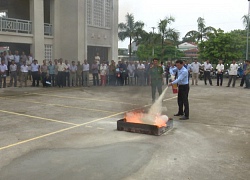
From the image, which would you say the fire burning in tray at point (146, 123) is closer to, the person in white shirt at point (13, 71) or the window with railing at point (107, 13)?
the person in white shirt at point (13, 71)

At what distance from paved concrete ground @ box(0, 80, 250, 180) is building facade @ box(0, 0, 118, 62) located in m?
12.0

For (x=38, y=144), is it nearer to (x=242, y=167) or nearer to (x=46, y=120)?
(x=46, y=120)

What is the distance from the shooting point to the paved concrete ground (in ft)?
15.7

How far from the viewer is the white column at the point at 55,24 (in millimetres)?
23547

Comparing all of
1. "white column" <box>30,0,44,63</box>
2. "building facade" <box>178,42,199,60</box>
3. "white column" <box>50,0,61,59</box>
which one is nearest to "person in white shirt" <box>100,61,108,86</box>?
"white column" <box>30,0,44,63</box>

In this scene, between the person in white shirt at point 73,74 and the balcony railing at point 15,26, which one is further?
the balcony railing at point 15,26

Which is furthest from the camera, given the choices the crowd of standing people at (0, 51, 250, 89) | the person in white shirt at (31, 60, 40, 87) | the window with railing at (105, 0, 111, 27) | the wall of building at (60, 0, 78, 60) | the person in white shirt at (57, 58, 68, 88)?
the window with railing at (105, 0, 111, 27)

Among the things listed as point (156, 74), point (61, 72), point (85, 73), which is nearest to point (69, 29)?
point (85, 73)

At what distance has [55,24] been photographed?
77.8 ft

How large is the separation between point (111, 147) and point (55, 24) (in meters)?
19.4

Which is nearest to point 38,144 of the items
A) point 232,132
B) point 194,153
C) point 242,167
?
point 194,153

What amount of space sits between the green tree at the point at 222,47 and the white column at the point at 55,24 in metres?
15.5

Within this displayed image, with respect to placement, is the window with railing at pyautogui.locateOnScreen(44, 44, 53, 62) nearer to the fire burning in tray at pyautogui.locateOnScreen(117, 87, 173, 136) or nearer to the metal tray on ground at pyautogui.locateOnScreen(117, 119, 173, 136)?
the fire burning in tray at pyautogui.locateOnScreen(117, 87, 173, 136)

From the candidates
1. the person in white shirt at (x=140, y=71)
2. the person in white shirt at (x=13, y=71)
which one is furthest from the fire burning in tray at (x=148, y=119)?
the person in white shirt at (x=140, y=71)
